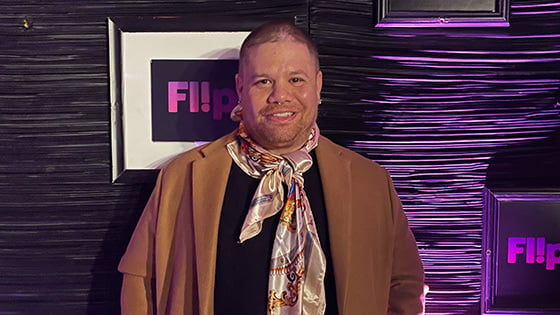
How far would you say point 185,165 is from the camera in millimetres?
1499

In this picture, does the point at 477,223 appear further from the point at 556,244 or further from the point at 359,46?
the point at 359,46

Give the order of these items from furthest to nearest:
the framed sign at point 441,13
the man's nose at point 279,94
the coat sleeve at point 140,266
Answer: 1. the framed sign at point 441,13
2. the coat sleeve at point 140,266
3. the man's nose at point 279,94

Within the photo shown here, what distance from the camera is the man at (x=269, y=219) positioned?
140cm

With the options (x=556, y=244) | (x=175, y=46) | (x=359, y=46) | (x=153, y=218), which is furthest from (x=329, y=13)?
(x=556, y=244)

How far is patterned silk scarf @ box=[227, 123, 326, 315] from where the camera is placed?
139 centimetres

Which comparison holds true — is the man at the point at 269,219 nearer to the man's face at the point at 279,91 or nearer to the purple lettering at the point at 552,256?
the man's face at the point at 279,91

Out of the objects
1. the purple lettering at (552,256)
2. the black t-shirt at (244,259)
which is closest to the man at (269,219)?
the black t-shirt at (244,259)

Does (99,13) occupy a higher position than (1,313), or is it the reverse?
(99,13)

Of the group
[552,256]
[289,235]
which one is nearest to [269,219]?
[289,235]

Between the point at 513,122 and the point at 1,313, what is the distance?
1.79m

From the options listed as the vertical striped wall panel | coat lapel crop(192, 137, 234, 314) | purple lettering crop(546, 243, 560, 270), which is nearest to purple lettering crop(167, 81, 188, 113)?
coat lapel crop(192, 137, 234, 314)

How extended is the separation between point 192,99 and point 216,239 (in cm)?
53

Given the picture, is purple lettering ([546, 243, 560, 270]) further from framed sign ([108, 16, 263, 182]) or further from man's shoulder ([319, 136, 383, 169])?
framed sign ([108, 16, 263, 182])

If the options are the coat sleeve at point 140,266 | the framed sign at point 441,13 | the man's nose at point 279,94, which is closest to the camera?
the man's nose at point 279,94
